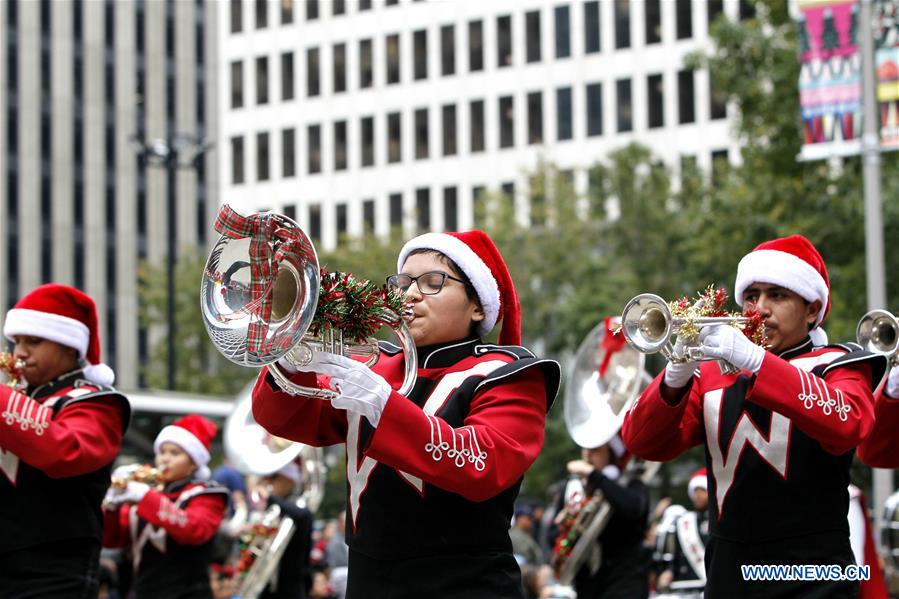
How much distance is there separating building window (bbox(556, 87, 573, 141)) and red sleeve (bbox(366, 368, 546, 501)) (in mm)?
58097

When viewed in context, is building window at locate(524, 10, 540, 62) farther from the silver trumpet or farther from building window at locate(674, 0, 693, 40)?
the silver trumpet

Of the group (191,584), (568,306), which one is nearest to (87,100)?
(568,306)

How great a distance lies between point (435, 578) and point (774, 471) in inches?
57.8

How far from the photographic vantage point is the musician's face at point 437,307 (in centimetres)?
557

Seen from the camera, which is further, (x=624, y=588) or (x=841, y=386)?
(x=624, y=588)

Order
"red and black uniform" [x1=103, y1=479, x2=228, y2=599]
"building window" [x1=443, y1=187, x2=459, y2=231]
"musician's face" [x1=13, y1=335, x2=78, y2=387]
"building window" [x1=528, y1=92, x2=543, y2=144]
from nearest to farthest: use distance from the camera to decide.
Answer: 1. "musician's face" [x1=13, y1=335, x2=78, y2=387]
2. "red and black uniform" [x1=103, y1=479, x2=228, y2=599]
3. "building window" [x1=528, y1=92, x2=543, y2=144]
4. "building window" [x1=443, y1=187, x2=459, y2=231]

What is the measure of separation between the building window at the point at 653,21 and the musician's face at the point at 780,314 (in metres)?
56.3

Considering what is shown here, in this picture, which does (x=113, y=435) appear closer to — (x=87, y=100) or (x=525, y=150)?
(x=525, y=150)

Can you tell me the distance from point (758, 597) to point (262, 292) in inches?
92.6

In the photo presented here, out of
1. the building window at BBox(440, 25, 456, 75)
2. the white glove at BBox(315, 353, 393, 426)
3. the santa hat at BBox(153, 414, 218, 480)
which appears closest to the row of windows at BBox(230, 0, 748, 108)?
the building window at BBox(440, 25, 456, 75)

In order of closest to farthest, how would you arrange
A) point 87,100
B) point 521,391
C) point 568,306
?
point 521,391 → point 568,306 → point 87,100

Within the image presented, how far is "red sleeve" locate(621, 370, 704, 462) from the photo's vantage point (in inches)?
239

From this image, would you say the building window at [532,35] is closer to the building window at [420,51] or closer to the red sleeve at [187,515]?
the building window at [420,51]

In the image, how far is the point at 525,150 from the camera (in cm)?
6328
